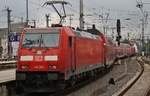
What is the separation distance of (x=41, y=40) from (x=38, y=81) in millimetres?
2057

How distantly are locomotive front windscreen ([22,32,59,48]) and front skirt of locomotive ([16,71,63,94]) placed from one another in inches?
54.3

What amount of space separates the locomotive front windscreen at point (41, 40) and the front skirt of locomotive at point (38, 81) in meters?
1.38

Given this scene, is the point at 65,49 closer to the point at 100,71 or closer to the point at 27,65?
the point at 27,65

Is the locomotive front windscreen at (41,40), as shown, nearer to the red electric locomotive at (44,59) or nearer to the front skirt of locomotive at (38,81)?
the red electric locomotive at (44,59)

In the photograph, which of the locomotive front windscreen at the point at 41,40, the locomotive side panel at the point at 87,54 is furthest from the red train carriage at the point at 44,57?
the locomotive side panel at the point at 87,54

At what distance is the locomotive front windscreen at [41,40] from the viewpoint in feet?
68.1

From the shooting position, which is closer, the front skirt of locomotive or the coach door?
the front skirt of locomotive

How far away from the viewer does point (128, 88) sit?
24828mm

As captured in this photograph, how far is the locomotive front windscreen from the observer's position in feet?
68.1

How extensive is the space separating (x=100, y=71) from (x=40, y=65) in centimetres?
1722

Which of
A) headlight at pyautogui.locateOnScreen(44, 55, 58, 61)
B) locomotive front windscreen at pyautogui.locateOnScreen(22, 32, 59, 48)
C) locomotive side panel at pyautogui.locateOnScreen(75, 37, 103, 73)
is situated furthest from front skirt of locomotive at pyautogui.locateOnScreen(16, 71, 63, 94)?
locomotive side panel at pyautogui.locateOnScreen(75, 37, 103, 73)

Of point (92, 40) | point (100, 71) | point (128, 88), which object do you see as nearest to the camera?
point (128, 88)

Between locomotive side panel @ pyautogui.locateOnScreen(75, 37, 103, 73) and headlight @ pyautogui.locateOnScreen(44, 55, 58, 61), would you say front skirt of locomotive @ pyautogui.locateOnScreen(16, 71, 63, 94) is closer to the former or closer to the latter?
headlight @ pyautogui.locateOnScreen(44, 55, 58, 61)

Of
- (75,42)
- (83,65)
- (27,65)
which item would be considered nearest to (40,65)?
(27,65)
